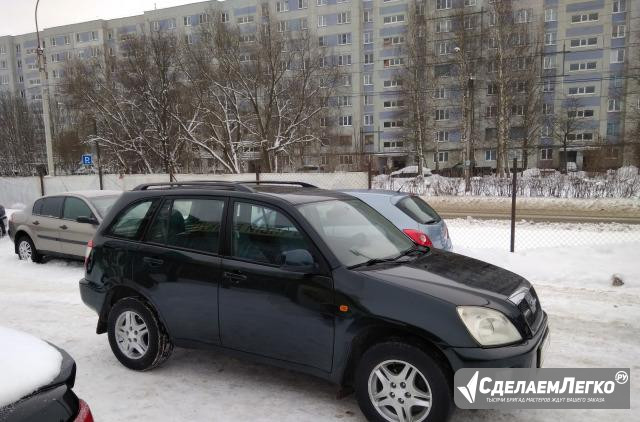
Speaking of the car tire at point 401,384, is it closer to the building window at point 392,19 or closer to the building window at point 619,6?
the building window at point 392,19

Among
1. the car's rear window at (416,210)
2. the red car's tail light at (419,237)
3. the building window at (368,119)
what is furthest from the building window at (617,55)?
the red car's tail light at (419,237)

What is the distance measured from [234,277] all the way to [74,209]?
6.86 meters

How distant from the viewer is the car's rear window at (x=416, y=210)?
7008 millimetres

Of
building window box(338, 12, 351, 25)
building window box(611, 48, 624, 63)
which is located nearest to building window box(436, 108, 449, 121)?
building window box(338, 12, 351, 25)

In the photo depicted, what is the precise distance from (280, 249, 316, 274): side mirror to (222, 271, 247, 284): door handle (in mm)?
462

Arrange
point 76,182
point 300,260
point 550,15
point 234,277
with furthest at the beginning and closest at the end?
point 550,15 → point 76,182 → point 234,277 → point 300,260

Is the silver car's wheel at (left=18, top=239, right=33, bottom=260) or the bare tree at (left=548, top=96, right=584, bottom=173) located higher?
the bare tree at (left=548, top=96, right=584, bottom=173)

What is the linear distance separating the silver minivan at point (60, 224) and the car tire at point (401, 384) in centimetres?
711

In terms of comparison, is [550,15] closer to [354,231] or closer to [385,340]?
[354,231]

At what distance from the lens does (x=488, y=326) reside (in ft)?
9.86

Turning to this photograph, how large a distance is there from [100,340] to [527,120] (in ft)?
134

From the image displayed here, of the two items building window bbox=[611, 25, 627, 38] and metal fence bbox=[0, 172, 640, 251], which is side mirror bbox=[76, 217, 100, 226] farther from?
building window bbox=[611, 25, 627, 38]

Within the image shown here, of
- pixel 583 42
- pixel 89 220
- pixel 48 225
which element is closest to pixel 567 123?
pixel 583 42

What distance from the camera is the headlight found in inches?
117
